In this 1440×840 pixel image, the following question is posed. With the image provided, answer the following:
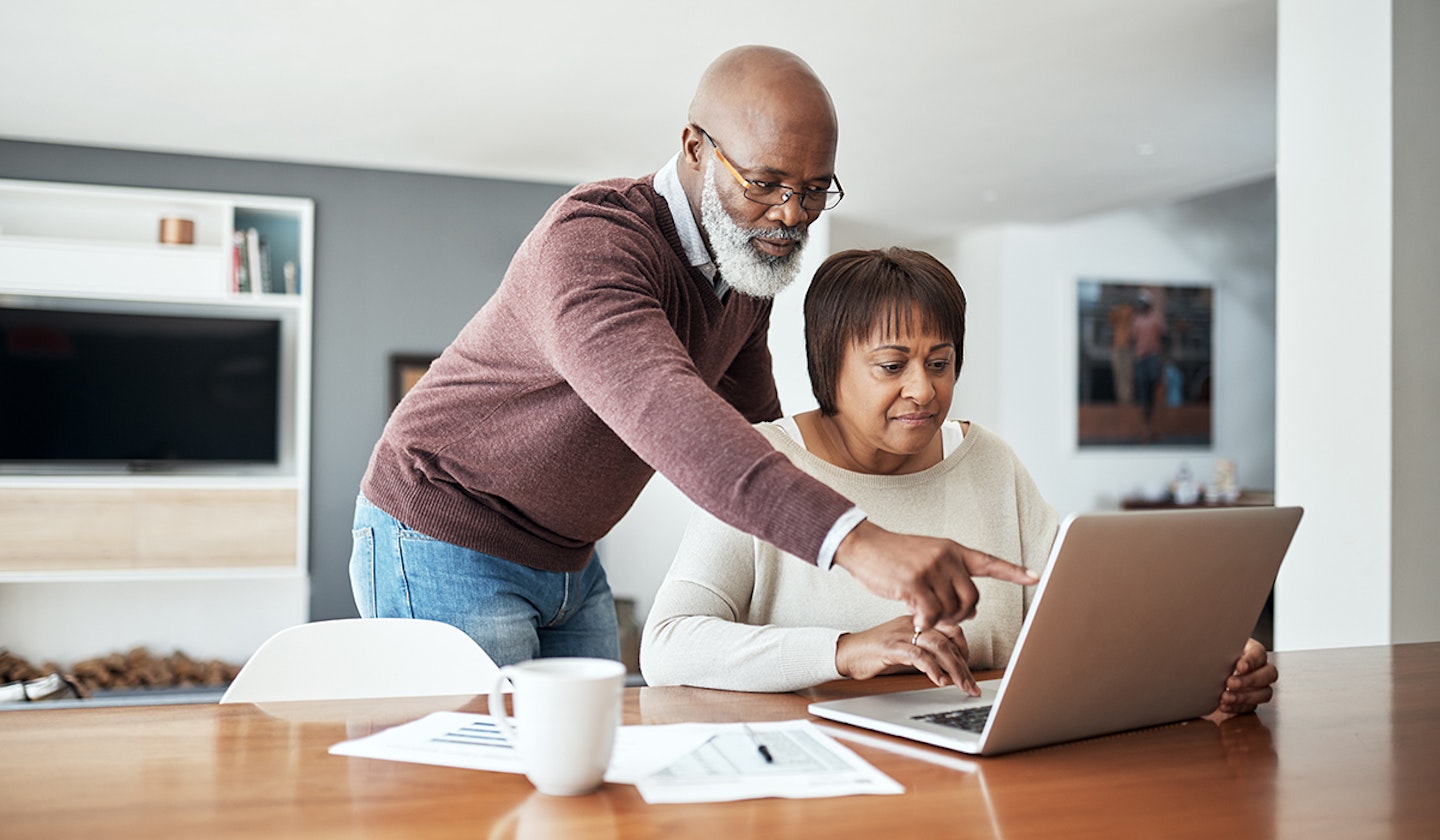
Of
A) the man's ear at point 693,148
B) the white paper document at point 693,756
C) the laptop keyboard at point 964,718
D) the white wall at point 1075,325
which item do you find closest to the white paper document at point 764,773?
the white paper document at point 693,756

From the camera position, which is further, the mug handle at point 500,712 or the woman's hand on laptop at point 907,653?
the woman's hand on laptop at point 907,653

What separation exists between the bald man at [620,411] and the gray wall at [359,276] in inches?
148

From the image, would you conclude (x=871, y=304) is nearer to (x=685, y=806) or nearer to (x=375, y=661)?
(x=375, y=661)

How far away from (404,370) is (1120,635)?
4811 mm

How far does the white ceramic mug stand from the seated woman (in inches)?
16.9

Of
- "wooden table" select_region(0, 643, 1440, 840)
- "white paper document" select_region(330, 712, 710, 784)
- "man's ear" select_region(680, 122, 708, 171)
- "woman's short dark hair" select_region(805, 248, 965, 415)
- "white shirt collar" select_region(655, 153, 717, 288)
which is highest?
"man's ear" select_region(680, 122, 708, 171)

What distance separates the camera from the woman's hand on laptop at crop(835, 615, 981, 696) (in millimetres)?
1123

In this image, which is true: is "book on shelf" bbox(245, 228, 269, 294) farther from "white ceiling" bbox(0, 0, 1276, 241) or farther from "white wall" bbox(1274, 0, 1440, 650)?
"white wall" bbox(1274, 0, 1440, 650)

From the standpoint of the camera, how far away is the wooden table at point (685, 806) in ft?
2.48

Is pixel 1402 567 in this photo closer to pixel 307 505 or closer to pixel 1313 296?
pixel 1313 296

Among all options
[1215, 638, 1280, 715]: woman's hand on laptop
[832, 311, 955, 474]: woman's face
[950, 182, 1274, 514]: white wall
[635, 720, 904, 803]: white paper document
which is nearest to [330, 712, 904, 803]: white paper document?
[635, 720, 904, 803]: white paper document

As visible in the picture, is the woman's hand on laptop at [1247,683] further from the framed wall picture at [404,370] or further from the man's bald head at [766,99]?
the framed wall picture at [404,370]

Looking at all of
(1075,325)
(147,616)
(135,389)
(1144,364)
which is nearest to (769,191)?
(135,389)

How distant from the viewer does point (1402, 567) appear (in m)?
2.95
